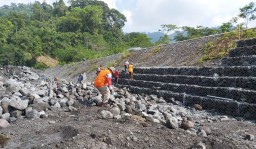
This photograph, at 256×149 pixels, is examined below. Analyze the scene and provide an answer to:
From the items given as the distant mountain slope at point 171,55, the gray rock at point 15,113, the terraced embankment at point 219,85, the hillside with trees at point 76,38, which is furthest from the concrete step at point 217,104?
the hillside with trees at point 76,38

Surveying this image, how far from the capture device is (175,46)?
18562 millimetres

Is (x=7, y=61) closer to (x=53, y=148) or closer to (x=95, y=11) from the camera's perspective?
(x=95, y=11)

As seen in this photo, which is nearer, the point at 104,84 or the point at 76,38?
the point at 104,84

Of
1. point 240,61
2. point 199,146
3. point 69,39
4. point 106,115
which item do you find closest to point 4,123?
point 106,115

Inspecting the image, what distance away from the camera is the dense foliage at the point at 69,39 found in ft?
153

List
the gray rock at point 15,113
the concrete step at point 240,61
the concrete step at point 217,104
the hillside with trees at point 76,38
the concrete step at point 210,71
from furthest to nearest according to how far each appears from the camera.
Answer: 1. the hillside with trees at point 76,38
2. the concrete step at point 240,61
3. the concrete step at point 210,71
4. the concrete step at point 217,104
5. the gray rock at point 15,113

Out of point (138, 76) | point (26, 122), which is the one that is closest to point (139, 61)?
point (138, 76)

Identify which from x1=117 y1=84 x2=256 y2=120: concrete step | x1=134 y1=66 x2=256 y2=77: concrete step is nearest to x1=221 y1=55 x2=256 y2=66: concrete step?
x1=134 y1=66 x2=256 y2=77: concrete step

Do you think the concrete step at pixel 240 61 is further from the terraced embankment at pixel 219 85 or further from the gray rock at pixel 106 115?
the gray rock at pixel 106 115

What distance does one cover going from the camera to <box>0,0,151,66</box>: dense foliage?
46.7 m

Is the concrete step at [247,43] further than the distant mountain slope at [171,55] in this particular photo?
No

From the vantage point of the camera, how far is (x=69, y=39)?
5788 centimetres

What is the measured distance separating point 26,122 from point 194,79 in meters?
6.37

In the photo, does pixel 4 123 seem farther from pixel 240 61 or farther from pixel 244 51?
pixel 244 51
